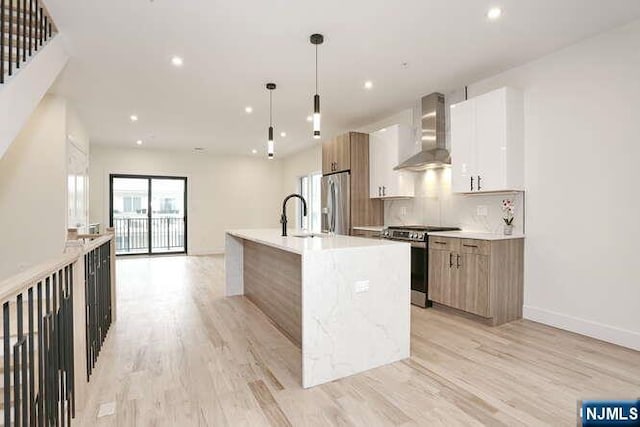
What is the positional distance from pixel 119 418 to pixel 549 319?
3725mm

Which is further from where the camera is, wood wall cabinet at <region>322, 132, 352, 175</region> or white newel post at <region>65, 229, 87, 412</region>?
wood wall cabinet at <region>322, 132, 352, 175</region>

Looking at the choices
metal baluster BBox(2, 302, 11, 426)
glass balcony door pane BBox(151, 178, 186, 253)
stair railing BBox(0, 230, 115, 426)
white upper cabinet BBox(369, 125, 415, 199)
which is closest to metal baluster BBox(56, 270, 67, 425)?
stair railing BBox(0, 230, 115, 426)

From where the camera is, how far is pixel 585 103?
3.10 meters

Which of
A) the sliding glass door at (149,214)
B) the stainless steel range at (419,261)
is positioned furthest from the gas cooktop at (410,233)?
the sliding glass door at (149,214)

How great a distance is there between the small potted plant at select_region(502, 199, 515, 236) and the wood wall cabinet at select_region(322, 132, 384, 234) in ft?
6.88

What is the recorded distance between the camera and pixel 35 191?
455 cm

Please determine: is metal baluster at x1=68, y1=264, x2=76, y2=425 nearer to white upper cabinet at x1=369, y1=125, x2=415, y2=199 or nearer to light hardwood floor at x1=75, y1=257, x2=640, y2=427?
light hardwood floor at x1=75, y1=257, x2=640, y2=427

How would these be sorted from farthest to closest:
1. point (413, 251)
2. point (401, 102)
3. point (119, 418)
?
point (401, 102), point (413, 251), point (119, 418)

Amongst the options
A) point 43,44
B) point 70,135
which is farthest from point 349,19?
point 70,135

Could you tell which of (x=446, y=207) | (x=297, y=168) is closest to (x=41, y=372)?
(x=446, y=207)

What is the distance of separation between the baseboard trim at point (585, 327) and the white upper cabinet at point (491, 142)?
1.30 m

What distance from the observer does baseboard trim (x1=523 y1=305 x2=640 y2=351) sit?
2809mm

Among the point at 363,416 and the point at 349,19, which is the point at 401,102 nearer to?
the point at 349,19

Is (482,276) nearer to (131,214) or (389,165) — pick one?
(389,165)
